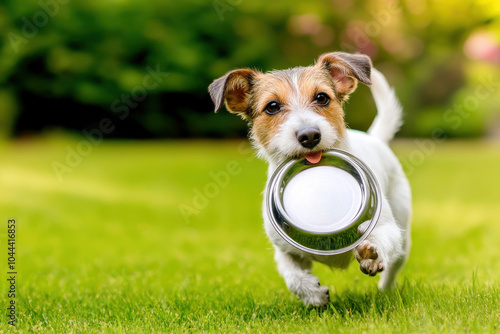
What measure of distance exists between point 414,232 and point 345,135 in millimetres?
4957

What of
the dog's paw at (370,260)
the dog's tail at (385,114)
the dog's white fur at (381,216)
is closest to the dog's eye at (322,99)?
the dog's white fur at (381,216)

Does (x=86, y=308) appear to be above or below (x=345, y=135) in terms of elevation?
below

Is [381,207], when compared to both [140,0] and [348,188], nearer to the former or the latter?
[348,188]

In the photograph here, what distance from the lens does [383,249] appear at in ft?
11.0

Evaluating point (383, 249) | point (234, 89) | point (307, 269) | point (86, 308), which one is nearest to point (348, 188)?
point (383, 249)

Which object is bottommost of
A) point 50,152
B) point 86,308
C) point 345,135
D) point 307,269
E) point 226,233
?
point 50,152

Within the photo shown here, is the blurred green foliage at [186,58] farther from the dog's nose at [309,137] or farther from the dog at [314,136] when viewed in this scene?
the dog's nose at [309,137]

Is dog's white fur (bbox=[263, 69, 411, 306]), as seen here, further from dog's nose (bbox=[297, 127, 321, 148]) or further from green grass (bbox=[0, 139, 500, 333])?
green grass (bbox=[0, 139, 500, 333])

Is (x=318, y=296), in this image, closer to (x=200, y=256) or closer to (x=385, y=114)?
(x=385, y=114)

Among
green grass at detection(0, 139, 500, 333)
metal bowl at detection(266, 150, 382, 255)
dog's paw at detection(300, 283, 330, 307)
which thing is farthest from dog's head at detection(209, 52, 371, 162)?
green grass at detection(0, 139, 500, 333)

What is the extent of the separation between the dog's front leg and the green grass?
11cm

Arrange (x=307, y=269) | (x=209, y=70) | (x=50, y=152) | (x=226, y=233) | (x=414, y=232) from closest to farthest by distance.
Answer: (x=307, y=269) → (x=414, y=232) → (x=226, y=233) → (x=50, y=152) → (x=209, y=70)

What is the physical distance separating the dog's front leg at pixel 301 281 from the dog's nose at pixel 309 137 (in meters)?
0.85

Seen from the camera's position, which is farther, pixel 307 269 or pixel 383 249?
pixel 307 269
